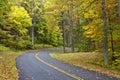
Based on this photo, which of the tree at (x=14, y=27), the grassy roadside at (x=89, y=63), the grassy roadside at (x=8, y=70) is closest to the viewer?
the grassy roadside at (x=8, y=70)

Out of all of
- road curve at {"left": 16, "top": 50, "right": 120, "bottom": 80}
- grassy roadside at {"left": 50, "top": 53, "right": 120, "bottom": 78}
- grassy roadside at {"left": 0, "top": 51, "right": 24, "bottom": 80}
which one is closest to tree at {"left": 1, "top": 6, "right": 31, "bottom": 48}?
grassy roadside at {"left": 50, "top": 53, "right": 120, "bottom": 78}

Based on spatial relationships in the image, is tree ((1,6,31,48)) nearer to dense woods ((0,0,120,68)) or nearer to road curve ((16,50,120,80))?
dense woods ((0,0,120,68))

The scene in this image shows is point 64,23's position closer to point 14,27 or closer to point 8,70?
point 14,27

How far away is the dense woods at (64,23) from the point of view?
23.5 meters

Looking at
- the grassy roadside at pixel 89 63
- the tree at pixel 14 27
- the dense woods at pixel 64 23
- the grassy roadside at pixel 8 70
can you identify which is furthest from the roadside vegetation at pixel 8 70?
the tree at pixel 14 27

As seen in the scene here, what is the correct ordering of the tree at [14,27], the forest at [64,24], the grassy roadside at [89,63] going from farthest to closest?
1. the tree at [14,27]
2. the forest at [64,24]
3. the grassy roadside at [89,63]

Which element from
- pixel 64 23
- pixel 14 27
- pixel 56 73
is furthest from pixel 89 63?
pixel 14 27

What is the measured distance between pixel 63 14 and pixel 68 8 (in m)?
3.44

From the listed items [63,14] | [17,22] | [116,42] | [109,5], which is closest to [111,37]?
[116,42]

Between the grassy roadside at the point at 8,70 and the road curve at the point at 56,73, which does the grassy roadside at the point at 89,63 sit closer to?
the road curve at the point at 56,73

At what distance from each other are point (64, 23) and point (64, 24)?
2064 millimetres

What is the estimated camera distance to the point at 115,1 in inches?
920

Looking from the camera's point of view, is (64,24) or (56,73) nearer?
(56,73)

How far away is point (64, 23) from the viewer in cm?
4666
